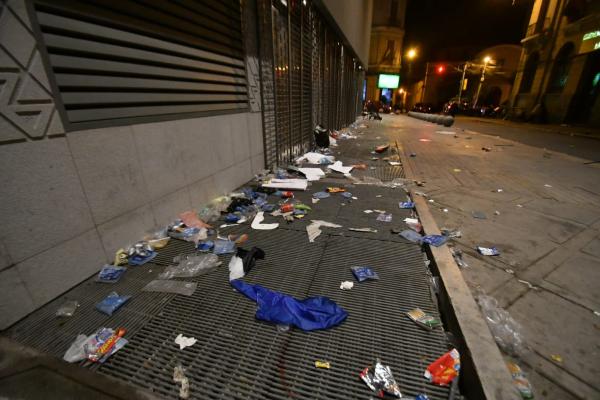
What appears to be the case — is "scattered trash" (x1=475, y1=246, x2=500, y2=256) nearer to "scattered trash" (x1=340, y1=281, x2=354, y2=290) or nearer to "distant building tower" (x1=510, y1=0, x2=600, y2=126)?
"scattered trash" (x1=340, y1=281, x2=354, y2=290)

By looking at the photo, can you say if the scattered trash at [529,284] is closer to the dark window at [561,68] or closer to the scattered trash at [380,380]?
the scattered trash at [380,380]

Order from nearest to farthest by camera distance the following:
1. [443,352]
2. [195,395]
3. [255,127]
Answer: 1. [195,395]
2. [443,352]
3. [255,127]

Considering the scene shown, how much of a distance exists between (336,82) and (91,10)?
890 centimetres

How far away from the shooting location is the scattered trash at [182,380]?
3.76 ft

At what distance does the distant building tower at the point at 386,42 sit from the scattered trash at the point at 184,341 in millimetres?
35471

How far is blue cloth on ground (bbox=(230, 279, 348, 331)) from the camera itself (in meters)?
1.51

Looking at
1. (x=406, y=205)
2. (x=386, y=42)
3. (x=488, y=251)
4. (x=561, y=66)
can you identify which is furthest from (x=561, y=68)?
(x=488, y=251)

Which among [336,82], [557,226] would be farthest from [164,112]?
[336,82]

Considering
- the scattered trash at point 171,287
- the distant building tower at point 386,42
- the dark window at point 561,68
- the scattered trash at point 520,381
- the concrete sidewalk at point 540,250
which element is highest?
the distant building tower at point 386,42

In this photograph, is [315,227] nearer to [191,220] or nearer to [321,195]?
[321,195]

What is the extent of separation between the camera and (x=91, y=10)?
5.72 ft

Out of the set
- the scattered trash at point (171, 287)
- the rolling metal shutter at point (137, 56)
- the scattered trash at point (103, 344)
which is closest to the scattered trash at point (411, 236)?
the scattered trash at point (171, 287)

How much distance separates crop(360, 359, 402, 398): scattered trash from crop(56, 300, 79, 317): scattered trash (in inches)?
69.6

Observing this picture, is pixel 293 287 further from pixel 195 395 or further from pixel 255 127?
pixel 255 127
